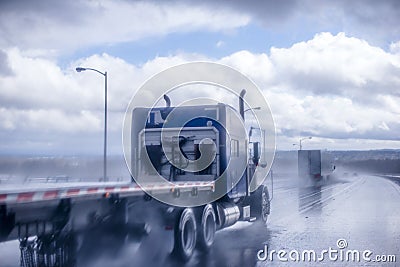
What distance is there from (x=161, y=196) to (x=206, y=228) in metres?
2.09

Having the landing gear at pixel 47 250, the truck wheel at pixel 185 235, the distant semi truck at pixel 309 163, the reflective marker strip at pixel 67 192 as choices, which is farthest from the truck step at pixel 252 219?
the distant semi truck at pixel 309 163

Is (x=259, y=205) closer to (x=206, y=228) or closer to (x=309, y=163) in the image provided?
(x=206, y=228)

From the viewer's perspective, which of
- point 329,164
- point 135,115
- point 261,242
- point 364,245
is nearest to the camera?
point 364,245

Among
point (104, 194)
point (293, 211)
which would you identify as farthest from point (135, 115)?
point (293, 211)

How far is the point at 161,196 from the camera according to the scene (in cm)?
1005

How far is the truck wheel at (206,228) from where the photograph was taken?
11.4m

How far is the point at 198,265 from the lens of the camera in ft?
32.9

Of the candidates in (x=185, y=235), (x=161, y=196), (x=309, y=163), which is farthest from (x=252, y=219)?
(x=309, y=163)

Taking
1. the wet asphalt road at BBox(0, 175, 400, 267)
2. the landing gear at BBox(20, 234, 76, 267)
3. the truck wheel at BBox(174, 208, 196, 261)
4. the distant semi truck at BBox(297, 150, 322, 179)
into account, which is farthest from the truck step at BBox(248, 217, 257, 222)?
the distant semi truck at BBox(297, 150, 322, 179)

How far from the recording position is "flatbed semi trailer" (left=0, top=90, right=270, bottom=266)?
7.13 metres

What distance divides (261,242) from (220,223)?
109cm

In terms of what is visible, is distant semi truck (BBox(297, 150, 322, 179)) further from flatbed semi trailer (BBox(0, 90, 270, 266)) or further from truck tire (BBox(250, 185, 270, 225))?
truck tire (BBox(250, 185, 270, 225))

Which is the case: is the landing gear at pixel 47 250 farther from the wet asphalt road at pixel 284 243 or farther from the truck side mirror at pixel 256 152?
the truck side mirror at pixel 256 152

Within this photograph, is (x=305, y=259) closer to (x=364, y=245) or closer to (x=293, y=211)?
(x=364, y=245)
